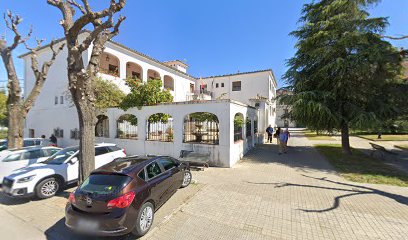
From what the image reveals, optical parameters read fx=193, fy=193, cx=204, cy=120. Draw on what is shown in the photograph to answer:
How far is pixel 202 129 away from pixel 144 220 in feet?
23.7

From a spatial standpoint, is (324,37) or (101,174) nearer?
(101,174)

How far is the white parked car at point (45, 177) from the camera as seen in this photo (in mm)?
5672

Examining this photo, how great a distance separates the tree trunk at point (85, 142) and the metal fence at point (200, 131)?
515cm

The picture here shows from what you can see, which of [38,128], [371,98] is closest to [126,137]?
[38,128]

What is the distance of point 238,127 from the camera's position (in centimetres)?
1127

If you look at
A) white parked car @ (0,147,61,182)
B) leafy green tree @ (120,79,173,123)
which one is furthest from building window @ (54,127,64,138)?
white parked car @ (0,147,61,182)

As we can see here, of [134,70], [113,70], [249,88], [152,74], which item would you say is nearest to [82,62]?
[113,70]

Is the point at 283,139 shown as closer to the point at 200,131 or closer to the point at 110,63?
the point at 200,131

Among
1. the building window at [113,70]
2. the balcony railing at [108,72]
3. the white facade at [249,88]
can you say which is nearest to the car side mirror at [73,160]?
the balcony railing at [108,72]

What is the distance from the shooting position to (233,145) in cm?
986

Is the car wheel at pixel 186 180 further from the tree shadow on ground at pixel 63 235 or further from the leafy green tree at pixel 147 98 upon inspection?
the leafy green tree at pixel 147 98

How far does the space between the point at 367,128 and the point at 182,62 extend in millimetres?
27138

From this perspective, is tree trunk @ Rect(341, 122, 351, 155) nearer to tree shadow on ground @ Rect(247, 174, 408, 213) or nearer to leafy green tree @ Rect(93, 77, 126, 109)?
tree shadow on ground @ Rect(247, 174, 408, 213)

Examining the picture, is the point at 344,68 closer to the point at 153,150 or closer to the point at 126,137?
the point at 153,150
